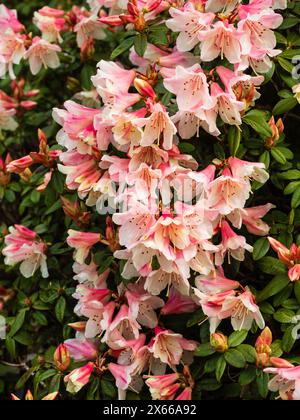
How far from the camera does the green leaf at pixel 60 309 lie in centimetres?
243

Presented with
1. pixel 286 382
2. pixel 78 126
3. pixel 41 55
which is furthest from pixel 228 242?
pixel 41 55

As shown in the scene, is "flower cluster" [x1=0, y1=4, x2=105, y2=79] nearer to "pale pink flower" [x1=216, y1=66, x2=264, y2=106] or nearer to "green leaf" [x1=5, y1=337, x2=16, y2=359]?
"pale pink flower" [x1=216, y1=66, x2=264, y2=106]

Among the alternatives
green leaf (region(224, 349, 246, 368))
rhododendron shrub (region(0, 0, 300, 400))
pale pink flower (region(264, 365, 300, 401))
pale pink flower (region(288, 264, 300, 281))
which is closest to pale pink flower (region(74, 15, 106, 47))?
rhododendron shrub (region(0, 0, 300, 400))

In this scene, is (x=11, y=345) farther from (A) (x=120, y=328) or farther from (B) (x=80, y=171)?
(B) (x=80, y=171)

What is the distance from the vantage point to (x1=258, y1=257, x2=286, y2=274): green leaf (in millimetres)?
2135

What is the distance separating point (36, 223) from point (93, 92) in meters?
0.52

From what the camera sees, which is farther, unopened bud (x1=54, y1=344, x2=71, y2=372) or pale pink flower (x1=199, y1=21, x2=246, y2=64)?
unopened bud (x1=54, y1=344, x2=71, y2=372)

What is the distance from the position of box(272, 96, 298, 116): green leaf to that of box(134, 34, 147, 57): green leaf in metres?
0.44

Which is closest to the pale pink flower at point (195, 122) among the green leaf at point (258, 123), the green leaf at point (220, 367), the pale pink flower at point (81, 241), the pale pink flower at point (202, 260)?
the green leaf at point (258, 123)

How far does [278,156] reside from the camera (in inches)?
85.6

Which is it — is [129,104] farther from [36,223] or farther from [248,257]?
[36,223]

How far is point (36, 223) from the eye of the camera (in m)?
2.72

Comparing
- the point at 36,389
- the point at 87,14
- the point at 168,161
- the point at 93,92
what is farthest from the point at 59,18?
the point at 36,389

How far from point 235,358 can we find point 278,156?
1.98 ft
